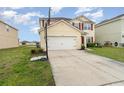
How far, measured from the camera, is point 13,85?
4957 millimetres

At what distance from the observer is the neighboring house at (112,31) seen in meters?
22.0

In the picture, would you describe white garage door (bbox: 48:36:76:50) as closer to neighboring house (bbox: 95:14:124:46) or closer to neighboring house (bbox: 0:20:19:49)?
neighboring house (bbox: 95:14:124:46)

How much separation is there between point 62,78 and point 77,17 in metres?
19.6

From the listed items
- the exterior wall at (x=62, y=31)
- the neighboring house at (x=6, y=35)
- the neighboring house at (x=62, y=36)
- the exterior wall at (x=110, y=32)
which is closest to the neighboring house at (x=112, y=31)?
the exterior wall at (x=110, y=32)

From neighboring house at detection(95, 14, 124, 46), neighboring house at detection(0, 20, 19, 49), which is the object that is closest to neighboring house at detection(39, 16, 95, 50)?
neighboring house at detection(95, 14, 124, 46)

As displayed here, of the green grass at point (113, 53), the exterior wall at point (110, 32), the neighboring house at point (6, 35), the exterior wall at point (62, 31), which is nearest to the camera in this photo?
the green grass at point (113, 53)

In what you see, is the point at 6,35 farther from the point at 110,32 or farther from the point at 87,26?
the point at 110,32

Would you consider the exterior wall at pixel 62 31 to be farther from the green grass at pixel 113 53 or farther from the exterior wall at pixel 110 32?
the exterior wall at pixel 110 32

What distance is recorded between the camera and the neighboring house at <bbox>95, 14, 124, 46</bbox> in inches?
868
